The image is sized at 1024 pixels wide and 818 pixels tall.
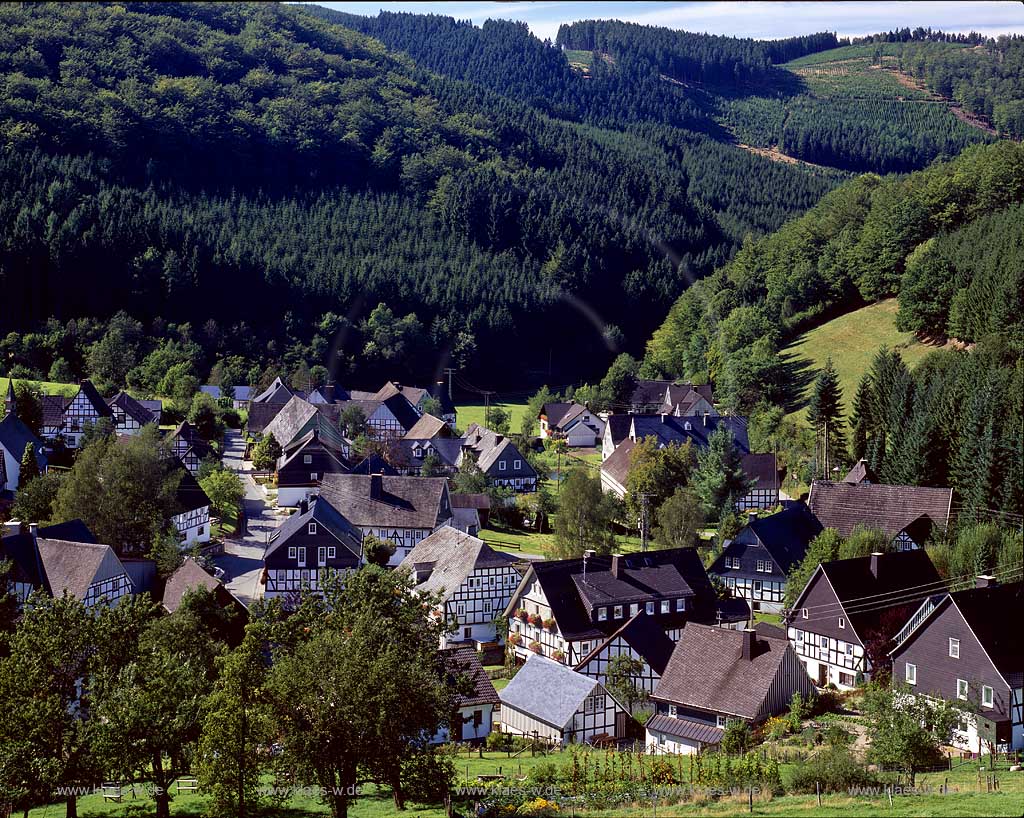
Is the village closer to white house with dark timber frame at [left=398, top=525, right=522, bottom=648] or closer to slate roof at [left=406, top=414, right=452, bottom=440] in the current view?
white house with dark timber frame at [left=398, top=525, right=522, bottom=648]

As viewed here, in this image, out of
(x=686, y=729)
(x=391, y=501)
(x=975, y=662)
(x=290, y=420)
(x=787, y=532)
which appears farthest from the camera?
(x=290, y=420)

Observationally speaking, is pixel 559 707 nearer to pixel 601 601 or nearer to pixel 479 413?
pixel 601 601

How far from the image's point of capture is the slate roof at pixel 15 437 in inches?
2473

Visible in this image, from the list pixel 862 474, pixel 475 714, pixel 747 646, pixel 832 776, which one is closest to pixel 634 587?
pixel 747 646

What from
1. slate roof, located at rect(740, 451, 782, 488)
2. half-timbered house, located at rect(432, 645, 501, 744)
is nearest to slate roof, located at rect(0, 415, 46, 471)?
half-timbered house, located at rect(432, 645, 501, 744)

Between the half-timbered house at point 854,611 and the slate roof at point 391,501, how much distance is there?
20.3 m

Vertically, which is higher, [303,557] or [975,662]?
[303,557]

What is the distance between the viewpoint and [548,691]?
38375 mm

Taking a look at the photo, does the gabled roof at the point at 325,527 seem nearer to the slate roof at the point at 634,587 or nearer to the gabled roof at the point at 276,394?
the slate roof at the point at 634,587

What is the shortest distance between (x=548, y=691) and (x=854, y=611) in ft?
39.3

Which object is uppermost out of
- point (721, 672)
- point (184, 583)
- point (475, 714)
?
point (184, 583)

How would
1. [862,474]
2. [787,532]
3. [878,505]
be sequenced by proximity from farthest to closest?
[862,474]
[878,505]
[787,532]

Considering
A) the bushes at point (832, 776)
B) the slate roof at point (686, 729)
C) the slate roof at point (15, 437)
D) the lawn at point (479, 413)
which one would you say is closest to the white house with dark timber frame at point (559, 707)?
the slate roof at point (686, 729)

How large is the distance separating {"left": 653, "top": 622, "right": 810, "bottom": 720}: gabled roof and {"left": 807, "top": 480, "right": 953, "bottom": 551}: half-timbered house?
1603 cm
